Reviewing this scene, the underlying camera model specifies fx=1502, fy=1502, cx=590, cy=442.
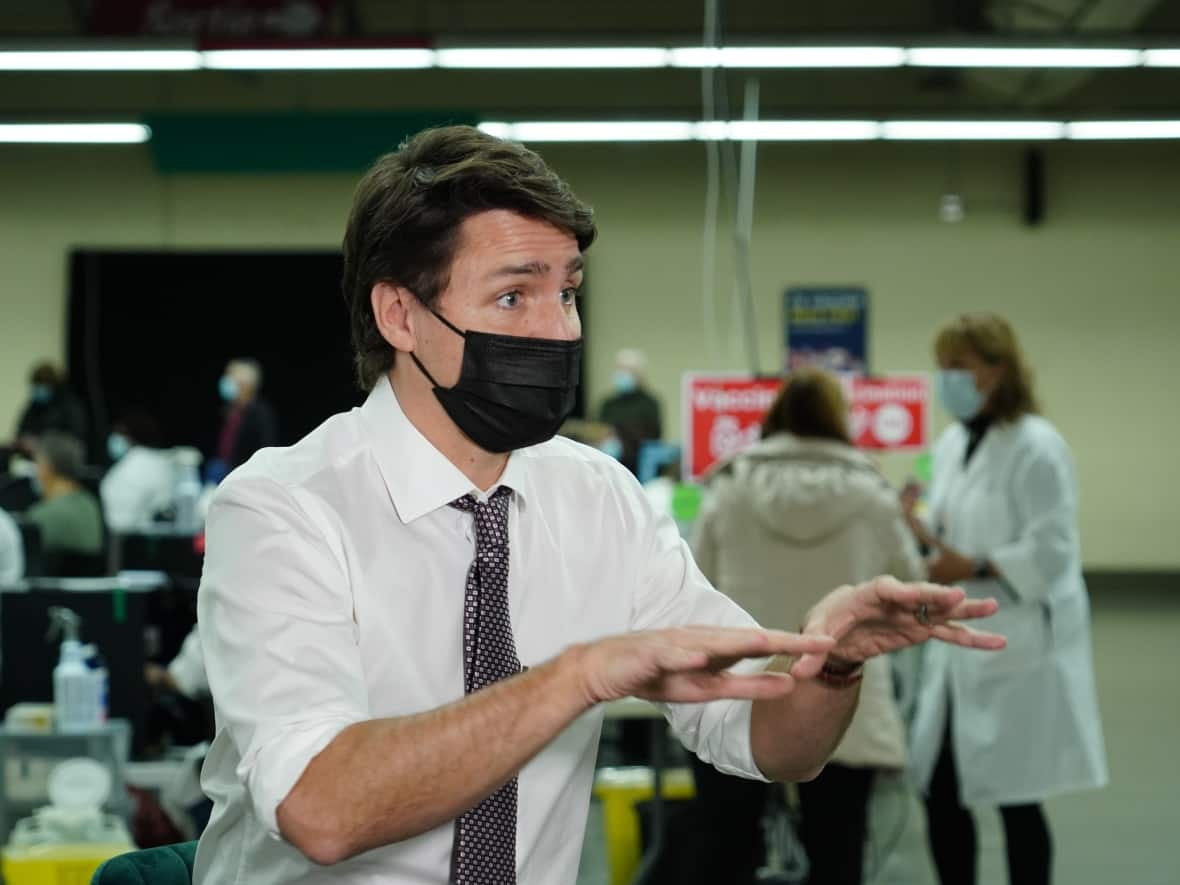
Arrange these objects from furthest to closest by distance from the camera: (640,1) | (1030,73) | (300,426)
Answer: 1. (300,426)
2. (640,1)
3. (1030,73)

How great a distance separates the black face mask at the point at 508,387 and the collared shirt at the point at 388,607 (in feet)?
0.17

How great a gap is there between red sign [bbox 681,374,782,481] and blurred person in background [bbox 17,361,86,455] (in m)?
6.64

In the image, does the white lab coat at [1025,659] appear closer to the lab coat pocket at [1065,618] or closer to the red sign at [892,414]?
the lab coat pocket at [1065,618]

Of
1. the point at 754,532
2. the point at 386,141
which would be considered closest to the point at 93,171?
the point at 386,141

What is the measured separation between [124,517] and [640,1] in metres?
6.04

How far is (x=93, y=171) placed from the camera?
1255 cm

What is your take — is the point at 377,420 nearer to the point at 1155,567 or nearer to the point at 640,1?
the point at 640,1

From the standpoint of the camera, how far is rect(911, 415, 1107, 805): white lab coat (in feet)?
11.5

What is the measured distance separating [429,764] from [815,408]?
252cm

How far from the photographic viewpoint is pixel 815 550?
3.50 meters

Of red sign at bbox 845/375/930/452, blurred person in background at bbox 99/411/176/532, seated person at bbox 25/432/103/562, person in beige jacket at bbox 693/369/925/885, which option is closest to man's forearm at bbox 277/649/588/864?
person in beige jacket at bbox 693/369/925/885

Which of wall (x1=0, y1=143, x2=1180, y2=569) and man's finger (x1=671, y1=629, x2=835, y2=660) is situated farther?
wall (x1=0, y1=143, x2=1180, y2=569)

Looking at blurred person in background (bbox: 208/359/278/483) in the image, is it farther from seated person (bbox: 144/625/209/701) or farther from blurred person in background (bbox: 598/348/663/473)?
seated person (bbox: 144/625/209/701)

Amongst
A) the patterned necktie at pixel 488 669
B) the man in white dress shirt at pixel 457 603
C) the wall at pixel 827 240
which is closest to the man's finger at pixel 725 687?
the man in white dress shirt at pixel 457 603
